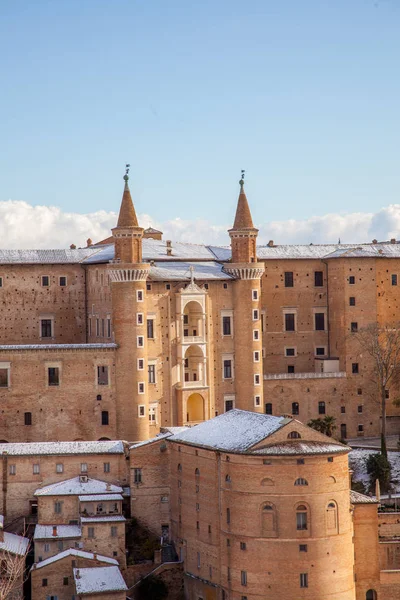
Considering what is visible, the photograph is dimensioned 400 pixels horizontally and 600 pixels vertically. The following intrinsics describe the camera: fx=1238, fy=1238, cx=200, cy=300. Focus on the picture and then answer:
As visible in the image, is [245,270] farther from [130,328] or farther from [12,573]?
[12,573]

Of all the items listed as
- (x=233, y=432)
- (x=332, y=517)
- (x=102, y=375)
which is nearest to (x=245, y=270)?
(x=102, y=375)

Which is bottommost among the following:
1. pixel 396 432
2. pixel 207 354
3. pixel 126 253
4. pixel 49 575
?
pixel 49 575

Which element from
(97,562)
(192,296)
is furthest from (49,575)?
(192,296)

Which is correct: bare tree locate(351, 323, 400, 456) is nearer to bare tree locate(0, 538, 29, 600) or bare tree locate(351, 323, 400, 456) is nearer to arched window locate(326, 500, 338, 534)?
arched window locate(326, 500, 338, 534)

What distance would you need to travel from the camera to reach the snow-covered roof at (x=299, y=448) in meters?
58.1

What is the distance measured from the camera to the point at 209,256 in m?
78.8

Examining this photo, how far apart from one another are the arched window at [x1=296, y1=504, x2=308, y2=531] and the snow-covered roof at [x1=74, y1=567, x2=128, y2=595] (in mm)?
8645

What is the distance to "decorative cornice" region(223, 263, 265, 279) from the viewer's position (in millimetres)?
75688

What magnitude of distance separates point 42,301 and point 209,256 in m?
11.0

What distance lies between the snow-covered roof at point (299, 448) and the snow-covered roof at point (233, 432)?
2.41 ft

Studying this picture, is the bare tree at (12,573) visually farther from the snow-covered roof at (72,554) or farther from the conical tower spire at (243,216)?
the conical tower spire at (243,216)

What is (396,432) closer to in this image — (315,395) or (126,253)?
(315,395)

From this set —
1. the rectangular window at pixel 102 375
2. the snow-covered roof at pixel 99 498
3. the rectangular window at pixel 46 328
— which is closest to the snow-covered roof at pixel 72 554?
the snow-covered roof at pixel 99 498

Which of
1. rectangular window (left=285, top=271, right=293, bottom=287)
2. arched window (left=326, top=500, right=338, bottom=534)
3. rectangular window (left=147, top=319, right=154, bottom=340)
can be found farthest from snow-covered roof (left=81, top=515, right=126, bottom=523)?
rectangular window (left=285, top=271, right=293, bottom=287)
